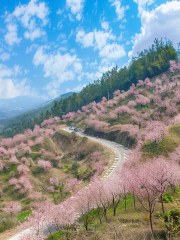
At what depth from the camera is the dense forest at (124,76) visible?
100750 millimetres

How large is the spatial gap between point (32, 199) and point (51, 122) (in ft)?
238

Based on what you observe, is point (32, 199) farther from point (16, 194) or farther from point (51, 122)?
point (51, 122)

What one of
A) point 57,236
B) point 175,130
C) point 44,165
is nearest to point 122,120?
point 175,130

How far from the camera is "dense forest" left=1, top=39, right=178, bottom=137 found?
3967 inches

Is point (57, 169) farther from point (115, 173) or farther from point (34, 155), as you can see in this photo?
point (115, 173)

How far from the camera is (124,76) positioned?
367 feet

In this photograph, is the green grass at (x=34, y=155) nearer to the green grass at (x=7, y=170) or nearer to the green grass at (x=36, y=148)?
the green grass at (x=36, y=148)

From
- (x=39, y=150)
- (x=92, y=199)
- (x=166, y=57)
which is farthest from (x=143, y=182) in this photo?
(x=166, y=57)

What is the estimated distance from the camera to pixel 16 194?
4269 cm

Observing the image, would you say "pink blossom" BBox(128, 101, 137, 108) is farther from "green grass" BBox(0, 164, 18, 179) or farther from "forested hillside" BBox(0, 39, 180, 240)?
"green grass" BBox(0, 164, 18, 179)

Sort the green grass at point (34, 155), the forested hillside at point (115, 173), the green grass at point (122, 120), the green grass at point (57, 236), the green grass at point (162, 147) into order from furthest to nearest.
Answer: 1. the green grass at point (122, 120)
2. the green grass at point (34, 155)
3. the green grass at point (162, 147)
4. the green grass at point (57, 236)
5. the forested hillside at point (115, 173)

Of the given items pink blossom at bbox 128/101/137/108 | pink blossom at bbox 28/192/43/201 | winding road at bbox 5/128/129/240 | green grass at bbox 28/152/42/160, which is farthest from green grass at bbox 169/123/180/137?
green grass at bbox 28/152/42/160

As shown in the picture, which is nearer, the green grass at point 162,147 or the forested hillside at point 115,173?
the forested hillside at point 115,173

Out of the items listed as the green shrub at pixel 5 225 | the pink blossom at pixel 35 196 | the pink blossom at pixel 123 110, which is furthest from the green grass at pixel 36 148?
the pink blossom at pixel 123 110
